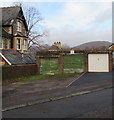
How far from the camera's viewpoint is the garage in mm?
22281

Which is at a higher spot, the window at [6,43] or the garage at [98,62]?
the window at [6,43]

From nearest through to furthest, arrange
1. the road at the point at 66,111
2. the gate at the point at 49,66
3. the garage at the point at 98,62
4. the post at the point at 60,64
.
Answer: the road at the point at 66,111 → the garage at the point at 98,62 → the post at the point at 60,64 → the gate at the point at 49,66

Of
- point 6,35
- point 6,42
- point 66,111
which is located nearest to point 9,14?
point 6,35

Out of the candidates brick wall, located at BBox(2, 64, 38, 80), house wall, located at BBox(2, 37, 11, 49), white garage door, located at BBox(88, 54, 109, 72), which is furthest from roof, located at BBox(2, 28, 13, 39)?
white garage door, located at BBox(88, 54, 109, 72)

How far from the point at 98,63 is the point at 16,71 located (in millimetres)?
11418

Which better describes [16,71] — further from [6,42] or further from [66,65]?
[6,42]

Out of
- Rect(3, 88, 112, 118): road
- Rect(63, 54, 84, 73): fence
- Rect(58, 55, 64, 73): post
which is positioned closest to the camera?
Rect(3, 88, 112, 118): road

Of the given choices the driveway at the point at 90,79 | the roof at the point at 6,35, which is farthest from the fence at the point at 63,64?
the roof at the point at 6,35

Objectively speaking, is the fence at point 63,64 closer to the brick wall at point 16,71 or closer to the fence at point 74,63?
the fence at point 74,63

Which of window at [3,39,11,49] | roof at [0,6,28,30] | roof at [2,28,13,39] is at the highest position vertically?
roof at [0,6,28,30]

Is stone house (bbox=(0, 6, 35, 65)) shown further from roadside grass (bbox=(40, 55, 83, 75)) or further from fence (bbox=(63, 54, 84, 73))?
fence (bbox=(63, 54, 84, 73))

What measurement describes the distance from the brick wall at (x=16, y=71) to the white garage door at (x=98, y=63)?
7.93 meters

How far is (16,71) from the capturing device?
17.8 m

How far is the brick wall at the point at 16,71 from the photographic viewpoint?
15916 millimetres
